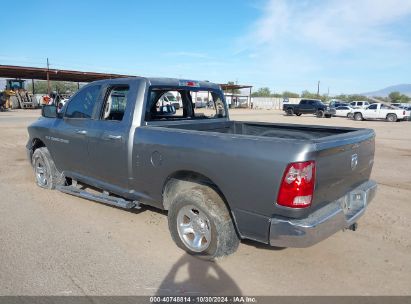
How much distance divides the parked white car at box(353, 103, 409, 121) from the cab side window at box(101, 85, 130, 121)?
30.1 m

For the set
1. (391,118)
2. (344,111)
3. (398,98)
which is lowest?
(391,118)

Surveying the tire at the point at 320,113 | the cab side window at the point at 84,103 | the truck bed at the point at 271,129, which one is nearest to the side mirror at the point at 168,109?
the truck bed at the point at 271,129

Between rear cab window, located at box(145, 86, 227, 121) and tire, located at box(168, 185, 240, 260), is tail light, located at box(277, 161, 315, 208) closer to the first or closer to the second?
tire, located at box(168, 185, 240, 260)

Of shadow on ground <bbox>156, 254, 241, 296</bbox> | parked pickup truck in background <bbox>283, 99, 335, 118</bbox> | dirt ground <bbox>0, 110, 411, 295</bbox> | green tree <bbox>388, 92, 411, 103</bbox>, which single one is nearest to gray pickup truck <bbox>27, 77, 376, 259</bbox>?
shadow on ground <bbox>156, 254, 241, 296</bbox>

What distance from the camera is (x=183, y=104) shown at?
18.6ft

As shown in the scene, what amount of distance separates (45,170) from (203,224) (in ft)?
12.1

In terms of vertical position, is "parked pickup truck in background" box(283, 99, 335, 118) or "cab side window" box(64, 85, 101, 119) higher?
"cab side window" box(64, 85, 101, 119)

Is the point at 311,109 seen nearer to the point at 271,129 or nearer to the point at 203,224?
the point at 271,129

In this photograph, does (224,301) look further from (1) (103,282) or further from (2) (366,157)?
(2) (366,157)

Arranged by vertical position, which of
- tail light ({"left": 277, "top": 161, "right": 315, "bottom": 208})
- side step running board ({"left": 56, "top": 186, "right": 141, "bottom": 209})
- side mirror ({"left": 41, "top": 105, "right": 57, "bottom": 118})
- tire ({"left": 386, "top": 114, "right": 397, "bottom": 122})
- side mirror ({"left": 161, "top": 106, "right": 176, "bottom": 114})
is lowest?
tire ({"left": 386, "top": 114, "right": 397, "bottom": 122})

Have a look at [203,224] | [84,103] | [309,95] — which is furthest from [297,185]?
[309,95]

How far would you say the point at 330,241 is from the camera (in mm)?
4367

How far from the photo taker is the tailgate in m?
3.21

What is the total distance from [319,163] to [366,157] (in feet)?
3.89
